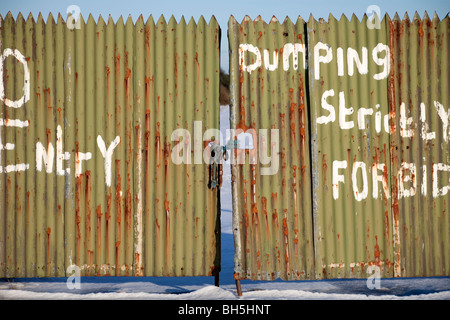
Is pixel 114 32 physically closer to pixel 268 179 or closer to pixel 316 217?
pixel 268 179

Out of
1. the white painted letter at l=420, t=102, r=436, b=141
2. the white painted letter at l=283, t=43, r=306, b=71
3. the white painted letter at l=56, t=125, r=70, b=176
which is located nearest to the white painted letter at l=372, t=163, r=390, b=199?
the white painted letter at l=420, t=102, r=436, b=141

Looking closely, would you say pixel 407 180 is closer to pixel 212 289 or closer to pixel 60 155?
pixel 212 289

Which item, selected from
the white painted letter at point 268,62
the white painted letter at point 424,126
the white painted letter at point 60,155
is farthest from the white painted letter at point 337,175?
the white painted letter at point 60,155

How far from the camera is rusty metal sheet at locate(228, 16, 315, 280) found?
481 cm

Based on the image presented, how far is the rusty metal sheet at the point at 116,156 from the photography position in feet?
15.9

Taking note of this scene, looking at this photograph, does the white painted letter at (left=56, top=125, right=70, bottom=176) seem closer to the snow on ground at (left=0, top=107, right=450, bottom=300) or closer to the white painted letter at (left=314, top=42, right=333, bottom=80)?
the snow on ground at (left=0, top=107, right=450, bottom=300)

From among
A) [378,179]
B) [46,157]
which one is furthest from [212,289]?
[46,157]

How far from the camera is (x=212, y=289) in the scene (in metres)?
4.83

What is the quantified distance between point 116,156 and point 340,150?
7.95 ft

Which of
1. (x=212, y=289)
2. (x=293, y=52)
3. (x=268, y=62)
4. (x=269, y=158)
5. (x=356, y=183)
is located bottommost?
(x=212, y=289)

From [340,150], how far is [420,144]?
0.90 meters

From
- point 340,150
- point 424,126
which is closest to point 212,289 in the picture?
point 340,150

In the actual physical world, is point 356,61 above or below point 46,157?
above

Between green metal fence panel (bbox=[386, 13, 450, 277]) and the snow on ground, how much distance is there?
338 millimetres
